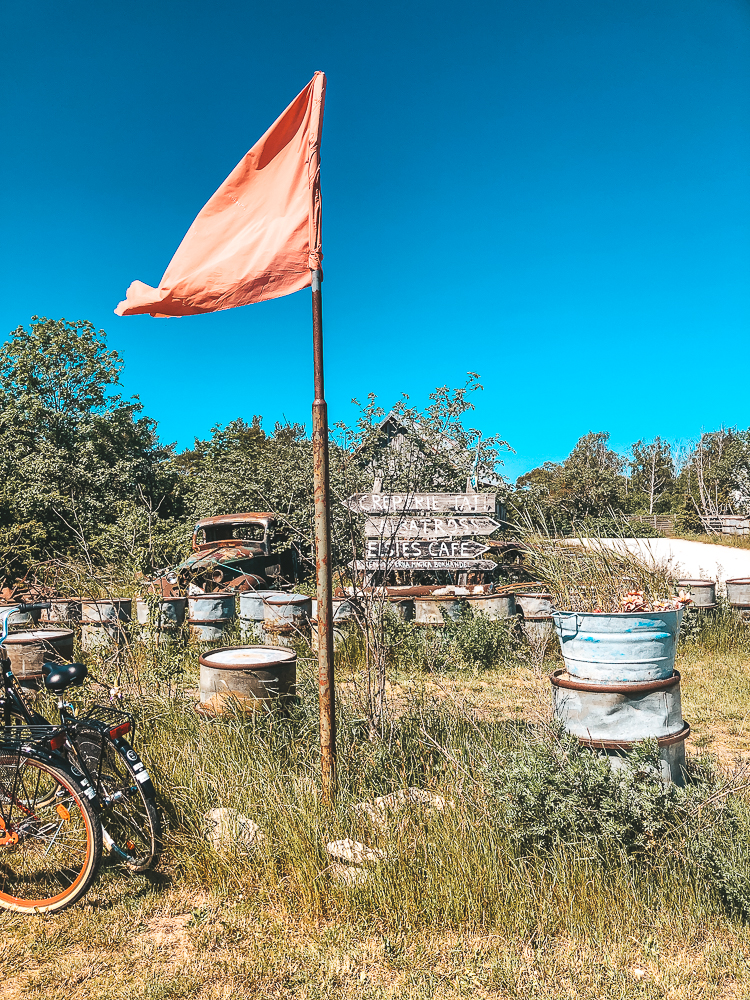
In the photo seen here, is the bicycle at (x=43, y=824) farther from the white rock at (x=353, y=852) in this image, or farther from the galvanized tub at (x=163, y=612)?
the galvanized tub at (x=163, y=612)

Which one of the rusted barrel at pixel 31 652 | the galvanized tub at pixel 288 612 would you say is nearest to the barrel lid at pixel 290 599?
the galvanized tub at pixel 288 612

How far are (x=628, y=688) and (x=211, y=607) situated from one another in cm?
569

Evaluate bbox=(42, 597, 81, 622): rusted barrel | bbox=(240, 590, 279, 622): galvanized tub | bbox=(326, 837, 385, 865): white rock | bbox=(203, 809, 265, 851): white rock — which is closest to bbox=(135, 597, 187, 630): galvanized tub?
bbox=(42, 597, 81, 622): rusted barrel

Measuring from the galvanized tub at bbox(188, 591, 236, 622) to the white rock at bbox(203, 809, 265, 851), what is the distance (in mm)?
4591

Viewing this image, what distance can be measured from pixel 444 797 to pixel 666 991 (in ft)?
4.02

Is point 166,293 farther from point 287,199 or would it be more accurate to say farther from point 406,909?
point 406,909

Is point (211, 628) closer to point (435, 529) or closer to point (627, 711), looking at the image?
point (435, 529)

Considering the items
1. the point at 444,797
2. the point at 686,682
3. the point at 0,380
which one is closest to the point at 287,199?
the point at 444,797

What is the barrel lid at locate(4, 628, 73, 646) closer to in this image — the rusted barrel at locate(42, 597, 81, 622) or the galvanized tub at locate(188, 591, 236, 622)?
the rusted barrel at locate(42, 597, 81, 622)

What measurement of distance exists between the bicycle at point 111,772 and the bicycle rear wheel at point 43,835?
81 mm

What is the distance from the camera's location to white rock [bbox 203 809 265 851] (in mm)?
3246

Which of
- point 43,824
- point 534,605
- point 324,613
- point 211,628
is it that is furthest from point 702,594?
point 43,824

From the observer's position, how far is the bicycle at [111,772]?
125 inches

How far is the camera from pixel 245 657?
4.68 m
